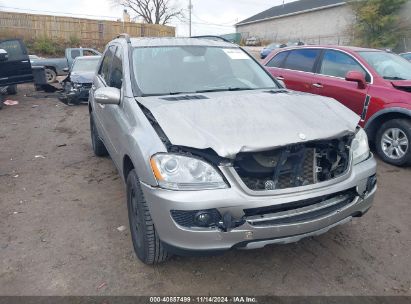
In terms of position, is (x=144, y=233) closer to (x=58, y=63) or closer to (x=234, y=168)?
(x=234, y=168)

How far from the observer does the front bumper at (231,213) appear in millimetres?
2254

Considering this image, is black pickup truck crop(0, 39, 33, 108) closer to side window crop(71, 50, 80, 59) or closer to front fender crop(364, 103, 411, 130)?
side window crop(71, 50, 80, 59)

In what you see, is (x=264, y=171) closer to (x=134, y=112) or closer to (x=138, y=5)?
(x=134, y=112)

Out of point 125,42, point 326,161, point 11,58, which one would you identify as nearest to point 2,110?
point 11,58

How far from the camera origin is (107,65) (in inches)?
183

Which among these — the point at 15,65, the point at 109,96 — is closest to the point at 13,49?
the point at 15,65

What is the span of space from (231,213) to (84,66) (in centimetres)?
1044

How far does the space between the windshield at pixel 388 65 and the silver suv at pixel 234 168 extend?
113 inches

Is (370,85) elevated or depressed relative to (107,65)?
depressed

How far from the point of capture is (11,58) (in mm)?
10695

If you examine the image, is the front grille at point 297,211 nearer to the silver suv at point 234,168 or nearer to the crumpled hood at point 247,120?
the silver suv at point 234,168

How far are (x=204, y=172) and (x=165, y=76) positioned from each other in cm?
152

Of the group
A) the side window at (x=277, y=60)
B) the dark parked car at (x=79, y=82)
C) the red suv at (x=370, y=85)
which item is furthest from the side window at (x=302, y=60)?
the dark parked car at (x=79, y=82)

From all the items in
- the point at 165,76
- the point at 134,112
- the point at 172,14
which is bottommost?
the point at 134,112
